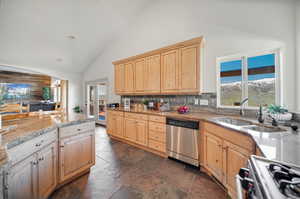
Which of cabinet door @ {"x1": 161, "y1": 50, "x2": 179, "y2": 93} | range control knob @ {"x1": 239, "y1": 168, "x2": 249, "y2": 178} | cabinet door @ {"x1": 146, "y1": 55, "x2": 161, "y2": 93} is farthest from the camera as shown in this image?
cabinet door @ {"x1": 146, "y1": 55, "x2": 161, "y2": 93}

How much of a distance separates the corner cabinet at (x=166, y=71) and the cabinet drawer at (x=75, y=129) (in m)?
1.75

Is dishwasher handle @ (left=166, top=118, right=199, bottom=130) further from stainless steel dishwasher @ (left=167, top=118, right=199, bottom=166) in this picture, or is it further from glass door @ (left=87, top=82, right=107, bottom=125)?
glass door @ (left=87, top=82, right=107, bottom=125)

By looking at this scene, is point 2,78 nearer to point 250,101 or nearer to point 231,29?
point 231,29

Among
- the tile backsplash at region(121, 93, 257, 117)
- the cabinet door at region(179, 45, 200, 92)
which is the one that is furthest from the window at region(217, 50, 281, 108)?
the cabinet door at region(179, 45, 200, 92)

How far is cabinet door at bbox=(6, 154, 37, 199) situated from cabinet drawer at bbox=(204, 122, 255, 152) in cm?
212

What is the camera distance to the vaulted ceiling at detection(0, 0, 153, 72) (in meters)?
2.85

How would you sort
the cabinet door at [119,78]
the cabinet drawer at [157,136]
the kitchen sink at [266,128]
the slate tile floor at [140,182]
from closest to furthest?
the kitchen sink at [266,128] < the slate tile floor at [140,182] < the cabinet drawer at [157,136] < the cabinet door at [119,78]

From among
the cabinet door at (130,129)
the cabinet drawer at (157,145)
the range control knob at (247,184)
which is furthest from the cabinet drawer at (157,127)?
the range control knob at (247,184)

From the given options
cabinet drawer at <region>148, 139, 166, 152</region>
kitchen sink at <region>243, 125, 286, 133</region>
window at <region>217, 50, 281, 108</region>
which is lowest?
cabinet drawer at <region>148, 139, 166, 152</region>

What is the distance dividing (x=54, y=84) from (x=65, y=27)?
3.63 metres

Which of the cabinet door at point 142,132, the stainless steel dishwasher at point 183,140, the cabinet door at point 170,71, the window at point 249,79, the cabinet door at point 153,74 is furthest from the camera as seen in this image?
the cabinet door at point 153,74

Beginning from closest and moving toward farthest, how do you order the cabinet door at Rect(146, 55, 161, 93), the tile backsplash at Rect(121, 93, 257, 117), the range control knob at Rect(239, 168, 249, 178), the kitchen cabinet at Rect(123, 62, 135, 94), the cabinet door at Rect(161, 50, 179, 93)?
the range control knob at Rect(239, 168, 249, 178) < the tile backsplash at Rect(121, 93, 257, 117) < the cabinet door at Rect(161, 50, 179, 93) < the cabinet door at Rect(146, 55, 161, 93) < the kitchen cabinet at Rect(123, 62, 135, 94)

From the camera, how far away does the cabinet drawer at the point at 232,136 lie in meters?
1.25

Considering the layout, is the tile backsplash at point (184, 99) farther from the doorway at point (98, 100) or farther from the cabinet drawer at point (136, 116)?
the doorway at point (98, 100)
